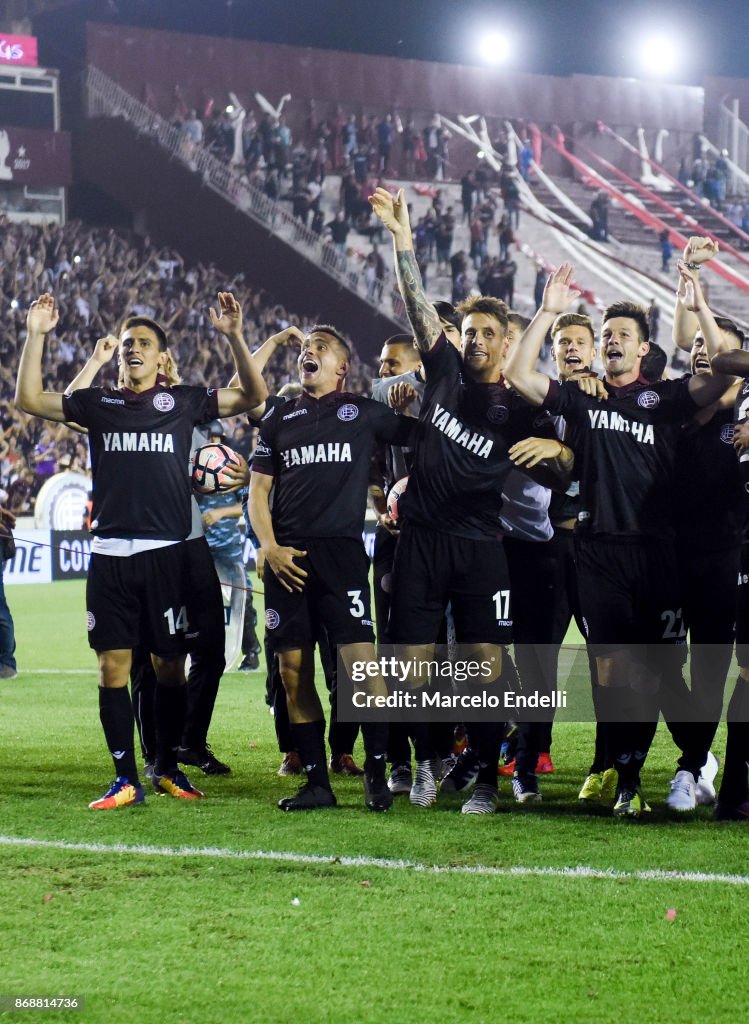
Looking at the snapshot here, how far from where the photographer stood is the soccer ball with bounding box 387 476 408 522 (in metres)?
6.38

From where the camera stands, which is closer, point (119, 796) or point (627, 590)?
point (627, 590)

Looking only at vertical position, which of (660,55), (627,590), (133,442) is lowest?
(627,590)

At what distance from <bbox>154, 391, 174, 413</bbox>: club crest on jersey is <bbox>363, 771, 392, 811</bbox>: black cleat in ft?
6.13

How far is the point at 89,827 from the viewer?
5.62 meters

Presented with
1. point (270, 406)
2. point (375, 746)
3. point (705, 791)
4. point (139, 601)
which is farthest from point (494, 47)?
point (375, 746)

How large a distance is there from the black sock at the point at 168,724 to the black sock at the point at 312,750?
0.65 meters

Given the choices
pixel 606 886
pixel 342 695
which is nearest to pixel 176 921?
pixel 606 886

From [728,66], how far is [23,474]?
2746cm

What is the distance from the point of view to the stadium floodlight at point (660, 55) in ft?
135

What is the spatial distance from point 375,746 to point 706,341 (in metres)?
2.28

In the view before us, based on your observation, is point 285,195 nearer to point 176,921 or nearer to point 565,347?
point 565,347

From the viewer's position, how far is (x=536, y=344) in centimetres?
562

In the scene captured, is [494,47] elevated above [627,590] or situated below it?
above

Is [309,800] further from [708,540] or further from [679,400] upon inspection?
[679,400]
